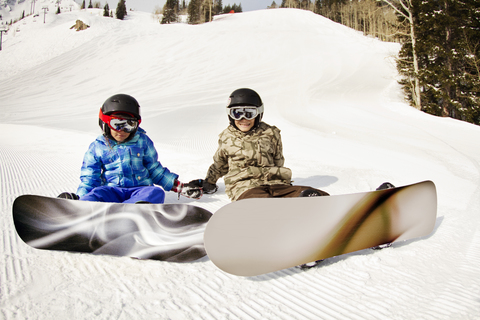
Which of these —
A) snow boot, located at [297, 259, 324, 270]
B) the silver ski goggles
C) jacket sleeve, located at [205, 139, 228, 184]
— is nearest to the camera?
snow boot, located at [297, 259, 324, 270]

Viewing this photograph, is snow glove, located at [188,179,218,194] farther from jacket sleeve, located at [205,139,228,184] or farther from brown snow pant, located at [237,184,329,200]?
brown snow pant, located at [237,184,329,200]

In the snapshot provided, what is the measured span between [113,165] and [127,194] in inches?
10.8

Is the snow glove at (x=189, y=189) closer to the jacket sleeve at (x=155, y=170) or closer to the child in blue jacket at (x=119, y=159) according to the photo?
the jacket sleeve at (x=155, y=170)

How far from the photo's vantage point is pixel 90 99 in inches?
564

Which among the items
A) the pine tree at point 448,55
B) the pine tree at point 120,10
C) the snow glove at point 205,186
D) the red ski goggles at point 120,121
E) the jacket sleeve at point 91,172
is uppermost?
the pine tree at point 120,10

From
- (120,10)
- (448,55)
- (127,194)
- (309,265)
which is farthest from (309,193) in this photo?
(120,10)

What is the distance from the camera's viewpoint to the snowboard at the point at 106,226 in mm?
1690

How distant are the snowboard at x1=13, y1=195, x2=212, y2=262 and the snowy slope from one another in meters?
0.09

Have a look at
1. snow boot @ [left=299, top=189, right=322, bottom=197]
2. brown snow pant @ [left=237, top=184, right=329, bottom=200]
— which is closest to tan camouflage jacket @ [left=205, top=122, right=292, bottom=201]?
brown snow pant @ [left=237, top=184, right=329, bottom=200]

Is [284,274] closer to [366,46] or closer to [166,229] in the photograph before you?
[166,229]

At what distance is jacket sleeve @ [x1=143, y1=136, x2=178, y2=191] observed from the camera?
2605 millimetres

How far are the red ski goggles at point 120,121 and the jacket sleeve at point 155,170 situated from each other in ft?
0.71

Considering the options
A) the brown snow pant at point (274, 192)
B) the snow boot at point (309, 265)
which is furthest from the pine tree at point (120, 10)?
the snow boot at point (309, 265)

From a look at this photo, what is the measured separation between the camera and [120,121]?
7.82 ft
